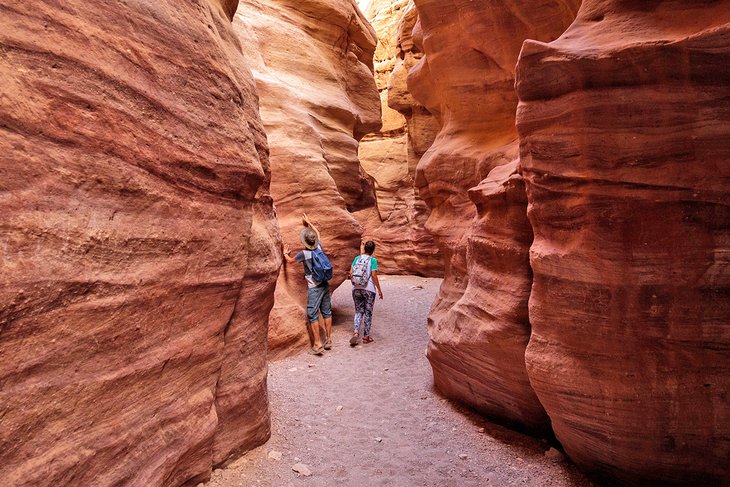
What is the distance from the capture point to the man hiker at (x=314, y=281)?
721 centimetres

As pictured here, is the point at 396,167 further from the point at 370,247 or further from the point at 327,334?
the point at 327,334

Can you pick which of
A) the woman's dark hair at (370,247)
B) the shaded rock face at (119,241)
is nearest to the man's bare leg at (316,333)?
the woman's dark hair at (370,247)

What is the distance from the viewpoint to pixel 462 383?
509 centimetres

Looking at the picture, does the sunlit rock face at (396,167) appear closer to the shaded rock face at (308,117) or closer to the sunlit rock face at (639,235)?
the shaded rock face at (308,117)

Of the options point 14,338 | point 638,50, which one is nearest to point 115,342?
point 14,338

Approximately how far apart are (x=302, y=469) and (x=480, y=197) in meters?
3.26

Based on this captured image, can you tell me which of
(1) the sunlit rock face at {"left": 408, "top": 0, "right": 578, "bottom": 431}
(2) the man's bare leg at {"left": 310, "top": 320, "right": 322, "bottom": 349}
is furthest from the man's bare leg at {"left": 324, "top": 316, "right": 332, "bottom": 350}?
(1) the sunlit rock face at {"left": 408, "top": 0, "right": 578, "bottom": 431}

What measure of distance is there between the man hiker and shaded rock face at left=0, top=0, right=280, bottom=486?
3.62 metres

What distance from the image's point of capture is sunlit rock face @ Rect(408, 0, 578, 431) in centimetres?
432

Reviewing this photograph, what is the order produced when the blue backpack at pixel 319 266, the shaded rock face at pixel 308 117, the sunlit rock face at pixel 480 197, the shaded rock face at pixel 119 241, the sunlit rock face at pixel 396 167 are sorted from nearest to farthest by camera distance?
the shaded rock face at pixel 119 241
the sunlit rock face at pixel 480 197
the blue backpack at pixel 319 266
the shaded rock face at pixel 308 117
the sunlit rock face at pixel 396 167

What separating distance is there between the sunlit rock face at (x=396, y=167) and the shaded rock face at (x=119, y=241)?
10.5 m

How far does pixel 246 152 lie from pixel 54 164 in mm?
1493

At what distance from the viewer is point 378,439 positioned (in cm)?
440

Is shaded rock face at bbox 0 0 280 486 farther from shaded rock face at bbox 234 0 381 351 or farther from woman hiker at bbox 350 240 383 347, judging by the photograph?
woman hiker at bbox 350 240 383 347
